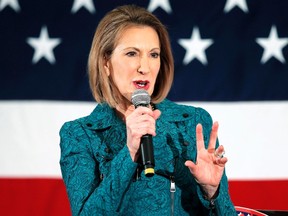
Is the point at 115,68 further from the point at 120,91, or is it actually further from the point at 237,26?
the point at 237,26

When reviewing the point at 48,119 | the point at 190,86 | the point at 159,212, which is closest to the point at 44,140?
the point at 48,119

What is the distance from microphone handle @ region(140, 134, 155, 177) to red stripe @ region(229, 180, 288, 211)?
4.73 ft

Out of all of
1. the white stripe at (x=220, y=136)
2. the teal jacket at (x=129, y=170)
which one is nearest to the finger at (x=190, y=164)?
the teal jacket at (x=129, y=170)

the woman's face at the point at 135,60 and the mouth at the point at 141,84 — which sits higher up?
the woman's face at the point at 135,60

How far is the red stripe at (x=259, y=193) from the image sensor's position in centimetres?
279

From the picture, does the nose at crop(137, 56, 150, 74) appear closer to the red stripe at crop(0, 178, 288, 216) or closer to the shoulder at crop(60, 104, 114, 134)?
the shoulder at crop(60, 104, 114, 134)

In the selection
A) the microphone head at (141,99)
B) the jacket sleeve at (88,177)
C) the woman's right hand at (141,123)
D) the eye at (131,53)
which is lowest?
the jacket sleeve at (88,177)

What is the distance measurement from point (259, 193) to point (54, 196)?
1.00 metres

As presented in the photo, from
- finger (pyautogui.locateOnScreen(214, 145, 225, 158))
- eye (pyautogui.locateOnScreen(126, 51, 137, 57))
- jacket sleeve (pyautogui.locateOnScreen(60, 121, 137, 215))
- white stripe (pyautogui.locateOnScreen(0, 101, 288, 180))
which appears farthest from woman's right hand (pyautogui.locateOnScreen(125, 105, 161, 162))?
white stripe (pyautogui.locateOnScreen(0, 101, 288, 180))

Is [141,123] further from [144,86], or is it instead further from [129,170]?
[144,86]

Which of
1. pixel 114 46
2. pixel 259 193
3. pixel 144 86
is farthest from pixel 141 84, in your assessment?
pixel 259 193

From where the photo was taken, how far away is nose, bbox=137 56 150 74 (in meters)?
1.73

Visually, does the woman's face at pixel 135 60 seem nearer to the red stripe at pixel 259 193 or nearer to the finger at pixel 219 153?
the finger at pixel 219 153

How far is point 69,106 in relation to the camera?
2.90m
